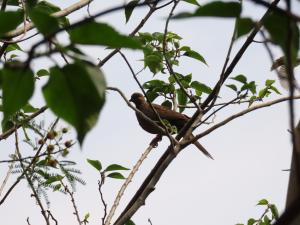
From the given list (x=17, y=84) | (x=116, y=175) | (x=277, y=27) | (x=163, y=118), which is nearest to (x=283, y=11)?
(x=277, y=27)

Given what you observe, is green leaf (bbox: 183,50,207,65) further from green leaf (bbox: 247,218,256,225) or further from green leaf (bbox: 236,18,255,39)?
green leaf (bbox: 236,18,255,39)

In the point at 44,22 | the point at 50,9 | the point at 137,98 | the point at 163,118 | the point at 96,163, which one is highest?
the point at 137,98

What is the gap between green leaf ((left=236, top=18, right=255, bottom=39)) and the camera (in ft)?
2.87

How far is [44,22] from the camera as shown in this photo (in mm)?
831

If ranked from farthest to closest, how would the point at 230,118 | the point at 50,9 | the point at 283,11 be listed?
the point at 50,9 < the point at 230,118 < the point at 283,11

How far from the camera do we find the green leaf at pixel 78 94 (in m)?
0.84

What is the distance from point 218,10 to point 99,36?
0.63ft

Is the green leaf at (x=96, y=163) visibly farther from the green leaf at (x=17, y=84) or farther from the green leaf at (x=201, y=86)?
the green leaf at (x=17, y=84)

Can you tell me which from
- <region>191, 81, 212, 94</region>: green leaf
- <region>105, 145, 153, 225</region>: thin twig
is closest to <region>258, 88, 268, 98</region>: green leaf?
<region>191, 81, 212, 94</region>: green leaf

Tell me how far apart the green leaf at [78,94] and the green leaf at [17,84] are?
0.04m

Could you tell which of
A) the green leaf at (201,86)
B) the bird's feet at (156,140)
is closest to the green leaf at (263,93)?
the green leaf at (201,86)

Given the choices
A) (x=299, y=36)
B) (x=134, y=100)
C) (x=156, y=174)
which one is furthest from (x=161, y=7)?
(x=134, y=100)

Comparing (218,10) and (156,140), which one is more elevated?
(156,140)

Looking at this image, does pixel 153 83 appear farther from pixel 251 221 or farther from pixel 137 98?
pixel 137 98
